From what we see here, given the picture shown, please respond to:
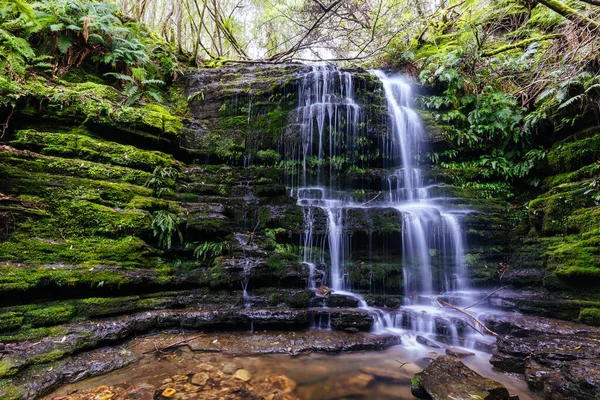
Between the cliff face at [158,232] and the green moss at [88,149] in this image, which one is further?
the green moss at [88,149]

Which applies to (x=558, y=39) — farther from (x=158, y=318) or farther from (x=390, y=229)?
(x=158, y=318)

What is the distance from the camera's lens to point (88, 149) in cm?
525

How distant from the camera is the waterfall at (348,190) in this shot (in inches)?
222

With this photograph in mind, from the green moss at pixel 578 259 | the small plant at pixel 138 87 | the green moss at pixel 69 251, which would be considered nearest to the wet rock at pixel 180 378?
the green moss at pixel 69 251

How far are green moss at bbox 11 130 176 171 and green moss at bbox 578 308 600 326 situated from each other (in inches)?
297

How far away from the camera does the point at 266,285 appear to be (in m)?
4.94

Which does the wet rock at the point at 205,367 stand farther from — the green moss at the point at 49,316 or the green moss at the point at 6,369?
the green moss at the point at 49,316

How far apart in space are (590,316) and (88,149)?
838cm

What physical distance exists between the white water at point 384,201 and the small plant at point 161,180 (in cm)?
293

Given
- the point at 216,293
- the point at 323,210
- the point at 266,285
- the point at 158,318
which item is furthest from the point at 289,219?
the point at 158,318

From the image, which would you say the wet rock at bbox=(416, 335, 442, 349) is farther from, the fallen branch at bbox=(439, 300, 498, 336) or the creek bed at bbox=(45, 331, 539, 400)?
the fallen branch at bbox=(439, 300, 498, 336)

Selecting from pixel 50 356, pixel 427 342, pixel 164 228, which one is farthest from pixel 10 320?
pixel 427 342

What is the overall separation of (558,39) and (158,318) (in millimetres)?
10212

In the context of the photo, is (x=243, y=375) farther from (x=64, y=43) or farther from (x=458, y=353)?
(x=64, y=43)
